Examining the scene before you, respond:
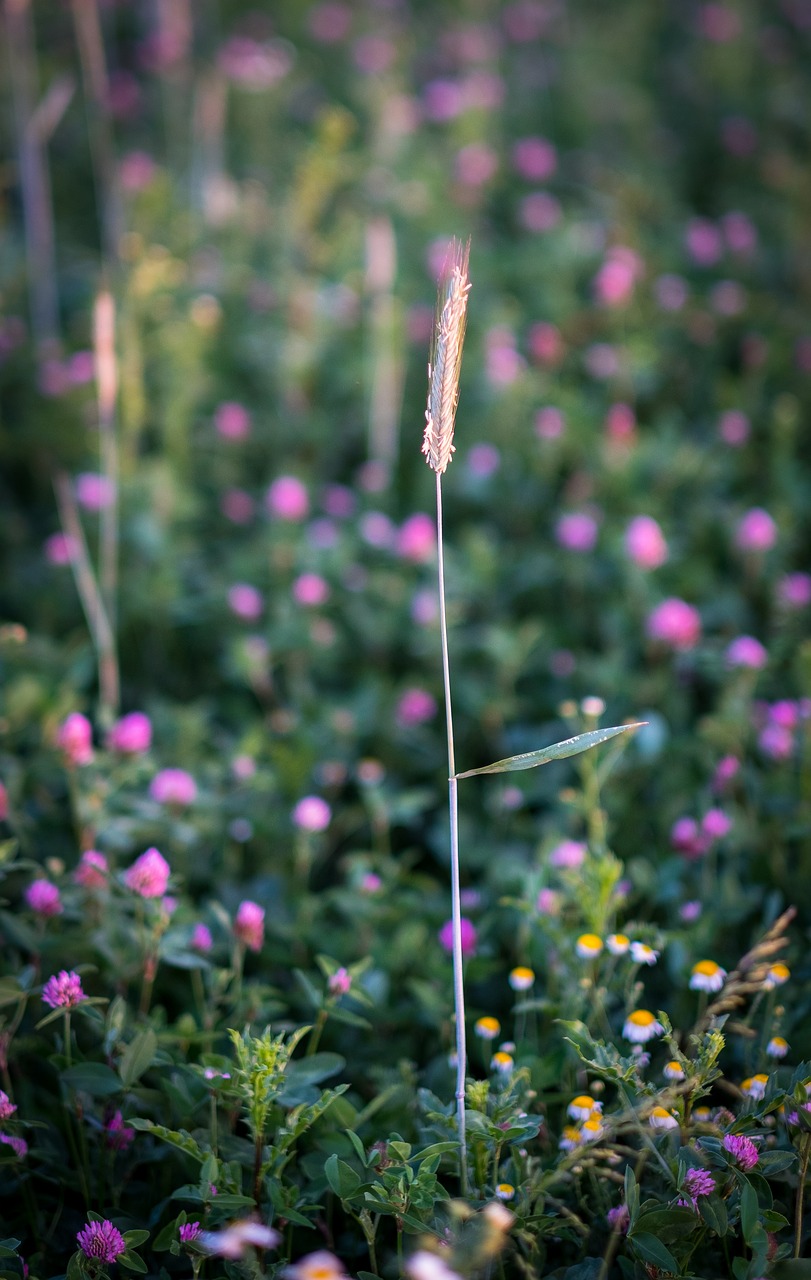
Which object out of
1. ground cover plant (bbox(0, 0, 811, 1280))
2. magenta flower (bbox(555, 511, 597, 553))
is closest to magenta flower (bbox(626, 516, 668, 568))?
ground cover plant (bbox(0, 0, 811, 1280))

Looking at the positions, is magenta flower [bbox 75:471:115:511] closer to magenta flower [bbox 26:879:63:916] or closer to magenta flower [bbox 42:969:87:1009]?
magenta flower [bbox 26:879:63:916]

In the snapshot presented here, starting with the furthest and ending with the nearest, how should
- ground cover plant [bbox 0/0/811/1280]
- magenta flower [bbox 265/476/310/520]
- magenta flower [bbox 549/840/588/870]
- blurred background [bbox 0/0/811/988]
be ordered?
1. magenta flower [bbox 265/476/310/520]
2. blurred background [bbox 0/0/811/988]
3. magenta flower [bbox 549/840/588/870]
4. ground cover plant [bbox 0/0/811/1280]

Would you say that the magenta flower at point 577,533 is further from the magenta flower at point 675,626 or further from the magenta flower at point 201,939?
the magenta flower at point 201,939

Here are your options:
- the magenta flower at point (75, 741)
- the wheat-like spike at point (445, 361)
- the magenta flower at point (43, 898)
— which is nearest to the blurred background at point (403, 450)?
the magenta flower at point (75, 741)

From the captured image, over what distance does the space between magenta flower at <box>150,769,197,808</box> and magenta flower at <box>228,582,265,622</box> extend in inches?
23.5

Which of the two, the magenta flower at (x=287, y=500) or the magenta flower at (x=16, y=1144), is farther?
the magenta flower at (x=287, y=500)

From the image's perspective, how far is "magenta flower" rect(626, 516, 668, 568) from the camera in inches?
91.6

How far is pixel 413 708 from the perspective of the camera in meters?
2.17

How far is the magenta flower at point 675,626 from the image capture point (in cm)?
219

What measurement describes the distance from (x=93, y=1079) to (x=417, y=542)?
1484mm

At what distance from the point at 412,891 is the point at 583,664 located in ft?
2.39

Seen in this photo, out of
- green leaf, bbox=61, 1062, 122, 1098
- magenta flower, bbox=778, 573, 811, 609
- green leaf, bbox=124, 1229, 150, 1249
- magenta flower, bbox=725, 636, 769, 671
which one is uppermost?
magenta flower, bbox=778, 573, 811, 609

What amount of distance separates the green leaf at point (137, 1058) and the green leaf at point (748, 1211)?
683mm

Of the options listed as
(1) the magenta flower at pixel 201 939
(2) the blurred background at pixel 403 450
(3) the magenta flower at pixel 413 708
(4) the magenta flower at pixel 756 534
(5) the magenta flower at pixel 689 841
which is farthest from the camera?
(4) the magenta flower at pixel 756 534
